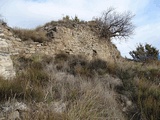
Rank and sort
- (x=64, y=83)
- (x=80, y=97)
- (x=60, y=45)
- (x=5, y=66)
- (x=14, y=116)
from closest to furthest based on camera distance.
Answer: (x=14, y=116), (x=80, y=97), (x=64, y=83), (x=5, y=66), (x=60, y=45)

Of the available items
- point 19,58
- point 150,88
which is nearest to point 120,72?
point 150,88

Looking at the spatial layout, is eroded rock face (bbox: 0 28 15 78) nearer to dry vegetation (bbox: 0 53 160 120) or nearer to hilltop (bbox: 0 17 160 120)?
hilltop (bbox: 0 17 160 120)

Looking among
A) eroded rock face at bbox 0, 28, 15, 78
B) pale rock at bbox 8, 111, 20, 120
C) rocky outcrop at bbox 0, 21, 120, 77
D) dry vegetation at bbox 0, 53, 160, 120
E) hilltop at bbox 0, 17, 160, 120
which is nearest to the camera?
pale rock at bbox 8, 111, 20, 120

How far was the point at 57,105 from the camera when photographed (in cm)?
420

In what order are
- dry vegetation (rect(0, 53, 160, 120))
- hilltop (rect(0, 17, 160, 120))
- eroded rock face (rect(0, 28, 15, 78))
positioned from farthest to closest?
eroded rock face (rect(0, 28, 15, 78)), hilltop (rect(0, 17, 160, 120)), dry vegetation (rect(0, 53, 160, 120))

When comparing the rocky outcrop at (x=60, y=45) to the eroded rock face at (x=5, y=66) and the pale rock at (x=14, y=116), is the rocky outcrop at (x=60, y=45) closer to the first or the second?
the eroded rock face at (x=5, y=66)

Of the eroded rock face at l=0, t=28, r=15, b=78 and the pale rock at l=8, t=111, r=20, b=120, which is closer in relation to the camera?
the pale rock at l=8, t=111, r=20, b=120

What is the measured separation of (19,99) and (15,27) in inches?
271

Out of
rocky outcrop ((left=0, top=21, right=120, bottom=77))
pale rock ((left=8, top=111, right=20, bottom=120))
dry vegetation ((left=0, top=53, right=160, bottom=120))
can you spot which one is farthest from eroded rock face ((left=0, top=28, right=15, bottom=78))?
pale rock ((left=8, top=111, right=20, bottom=120))

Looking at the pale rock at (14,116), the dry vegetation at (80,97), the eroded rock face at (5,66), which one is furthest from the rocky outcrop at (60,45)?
the pale rock at (14,116)

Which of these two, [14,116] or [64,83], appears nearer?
[14,116]

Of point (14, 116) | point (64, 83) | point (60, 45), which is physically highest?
point (60, 45)

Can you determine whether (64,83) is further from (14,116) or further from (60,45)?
(60,45)

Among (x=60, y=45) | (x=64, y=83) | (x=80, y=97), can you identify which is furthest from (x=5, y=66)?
(x=60, y=45)
